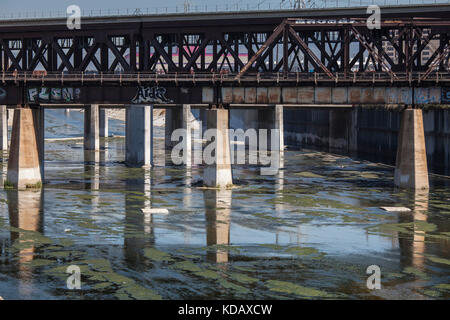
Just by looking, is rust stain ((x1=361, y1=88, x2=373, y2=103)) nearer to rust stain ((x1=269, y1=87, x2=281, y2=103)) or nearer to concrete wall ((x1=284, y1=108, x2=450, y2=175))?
rust stain ((x1=269, y1=87, x2=281, y2=103))

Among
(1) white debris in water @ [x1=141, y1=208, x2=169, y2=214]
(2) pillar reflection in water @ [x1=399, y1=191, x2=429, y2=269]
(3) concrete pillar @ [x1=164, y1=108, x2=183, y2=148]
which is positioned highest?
(3) concrete pillar @ [x1=164, y1=108, x2=183, y2=148]

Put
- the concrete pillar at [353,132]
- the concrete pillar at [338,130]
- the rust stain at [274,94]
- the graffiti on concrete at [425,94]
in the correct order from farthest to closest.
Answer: the concrete pillar at [338,130] < the concrete pillar at [353,132] < the rust stain at [274,94] < the graffiti on concrete at [425,94]

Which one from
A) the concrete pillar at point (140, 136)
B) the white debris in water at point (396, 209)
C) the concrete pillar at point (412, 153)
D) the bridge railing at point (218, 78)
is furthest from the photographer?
the concrete pillar at point (140, 136)

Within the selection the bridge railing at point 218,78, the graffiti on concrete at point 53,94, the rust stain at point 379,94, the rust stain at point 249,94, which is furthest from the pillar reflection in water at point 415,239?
the graffiti on concrete at point 53,94

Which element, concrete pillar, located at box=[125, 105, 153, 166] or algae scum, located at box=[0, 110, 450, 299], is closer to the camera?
algae scum, located at box=[0, 110, 450, 299]

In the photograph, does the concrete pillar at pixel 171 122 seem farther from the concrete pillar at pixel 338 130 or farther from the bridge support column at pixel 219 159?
the bridge support column at pixel 219 159

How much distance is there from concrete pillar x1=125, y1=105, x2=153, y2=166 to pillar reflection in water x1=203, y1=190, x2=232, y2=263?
25.6 m

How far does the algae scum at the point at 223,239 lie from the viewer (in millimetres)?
36094

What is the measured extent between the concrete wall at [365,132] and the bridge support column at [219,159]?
2999 cm

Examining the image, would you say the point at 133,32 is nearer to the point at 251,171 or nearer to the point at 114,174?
the point at 114,174

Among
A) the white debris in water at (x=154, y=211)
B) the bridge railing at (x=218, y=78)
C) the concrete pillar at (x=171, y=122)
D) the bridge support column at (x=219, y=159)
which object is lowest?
the white debris in water at (x=154, y=211)


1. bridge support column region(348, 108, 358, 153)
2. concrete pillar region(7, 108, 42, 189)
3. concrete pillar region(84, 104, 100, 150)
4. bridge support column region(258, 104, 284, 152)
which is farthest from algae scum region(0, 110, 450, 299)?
bridge support column region(348, 108, 358, 153)

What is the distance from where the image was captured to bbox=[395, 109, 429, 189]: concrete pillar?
70.3 metres

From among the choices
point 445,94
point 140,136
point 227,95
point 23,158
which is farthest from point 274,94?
point 23,158
